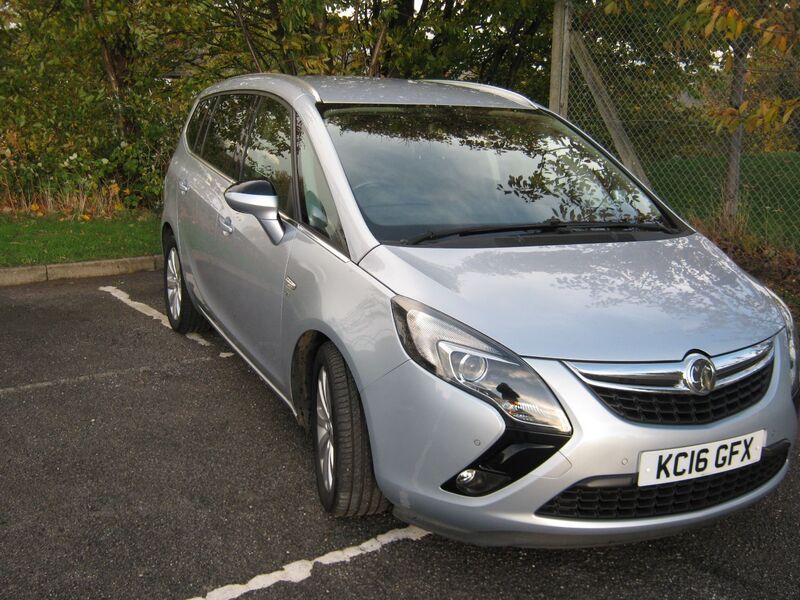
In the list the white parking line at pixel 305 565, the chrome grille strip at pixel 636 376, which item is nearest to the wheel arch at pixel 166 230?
the white parking line at pixel 305 565

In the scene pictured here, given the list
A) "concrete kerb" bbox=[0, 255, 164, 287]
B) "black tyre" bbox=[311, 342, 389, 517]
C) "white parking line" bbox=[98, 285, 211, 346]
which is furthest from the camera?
"concrete kerb" bbox=[0, 255, 164, 287]

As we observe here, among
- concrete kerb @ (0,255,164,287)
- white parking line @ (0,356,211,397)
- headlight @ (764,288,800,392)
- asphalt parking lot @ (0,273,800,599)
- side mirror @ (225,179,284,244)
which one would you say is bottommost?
concrete kerb @ (0,255,164,287)

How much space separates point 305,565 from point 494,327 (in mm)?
1087

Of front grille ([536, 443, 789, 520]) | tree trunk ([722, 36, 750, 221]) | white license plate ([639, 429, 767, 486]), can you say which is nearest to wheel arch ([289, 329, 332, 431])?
front grille ([536, 443, 789, 520])

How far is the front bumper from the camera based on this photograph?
2.54m

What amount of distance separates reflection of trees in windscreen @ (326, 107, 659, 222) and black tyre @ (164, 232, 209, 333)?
2128 millimetres

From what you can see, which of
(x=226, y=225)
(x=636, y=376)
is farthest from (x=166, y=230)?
(x=636, y=376)

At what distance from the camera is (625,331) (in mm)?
2729

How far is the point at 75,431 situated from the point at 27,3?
7058 mm

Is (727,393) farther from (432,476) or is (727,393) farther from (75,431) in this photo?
(75,431)

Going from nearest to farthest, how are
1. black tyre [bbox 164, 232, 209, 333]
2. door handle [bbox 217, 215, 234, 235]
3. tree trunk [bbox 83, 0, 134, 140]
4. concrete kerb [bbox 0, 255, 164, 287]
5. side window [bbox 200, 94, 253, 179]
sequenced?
1. door handle [bbox 217, 215, 234, 235]
2. side window [bbox 200, 94, 253, 179]
3. black tyre [bbox 164, 232, 209, 333]
4. concrete kerb [bbox 0, 255, 164, 287]
5. tree trunk [bbox 83, 0, 134, 140]

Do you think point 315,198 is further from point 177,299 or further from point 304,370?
point 177,299

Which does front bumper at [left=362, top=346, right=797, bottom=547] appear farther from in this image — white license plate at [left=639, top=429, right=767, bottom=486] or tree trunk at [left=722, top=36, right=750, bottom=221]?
tree trunk at [left=722, top=36, right=750, bottom=221]

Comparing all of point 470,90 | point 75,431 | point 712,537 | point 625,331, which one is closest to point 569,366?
point 625,331
